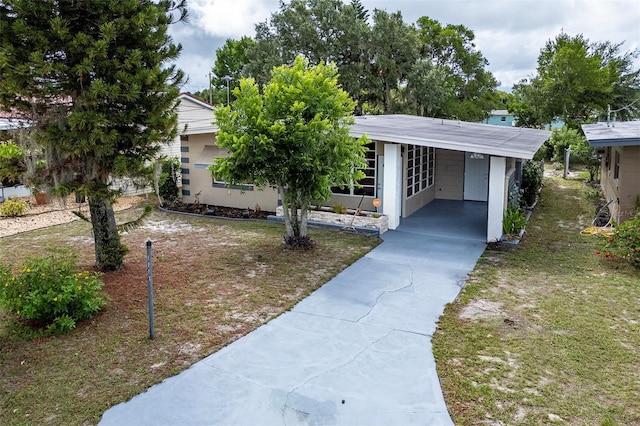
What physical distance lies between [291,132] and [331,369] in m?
5.13

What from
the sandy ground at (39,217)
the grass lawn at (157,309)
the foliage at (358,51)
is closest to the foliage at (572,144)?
the foliage at (358,51)

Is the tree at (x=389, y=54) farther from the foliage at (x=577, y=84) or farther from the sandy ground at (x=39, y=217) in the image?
the sandy ground at (x=39, y=217)

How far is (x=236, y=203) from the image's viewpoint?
49.0ft

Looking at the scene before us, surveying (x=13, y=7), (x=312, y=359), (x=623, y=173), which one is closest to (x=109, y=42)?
(x=13, y=7)

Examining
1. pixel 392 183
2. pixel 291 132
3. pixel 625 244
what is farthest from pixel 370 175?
pixel 625 244

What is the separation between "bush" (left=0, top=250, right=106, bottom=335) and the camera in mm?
6207

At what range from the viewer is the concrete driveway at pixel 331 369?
15.5ft

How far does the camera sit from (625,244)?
920cm

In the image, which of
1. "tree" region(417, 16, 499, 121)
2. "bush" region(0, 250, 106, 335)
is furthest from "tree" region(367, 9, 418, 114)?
"bush" region(0, 250, 106, 335)

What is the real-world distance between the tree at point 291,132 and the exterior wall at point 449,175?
7024 mm

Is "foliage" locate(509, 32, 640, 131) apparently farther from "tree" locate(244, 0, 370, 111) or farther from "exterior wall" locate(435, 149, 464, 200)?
"exterior wall" locate(435, 149, 464, 200)

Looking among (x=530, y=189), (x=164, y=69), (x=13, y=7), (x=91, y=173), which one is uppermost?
(x=13, y=7)

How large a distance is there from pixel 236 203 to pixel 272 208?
1.30 meters

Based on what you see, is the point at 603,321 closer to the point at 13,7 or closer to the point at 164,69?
the point at 164,69
